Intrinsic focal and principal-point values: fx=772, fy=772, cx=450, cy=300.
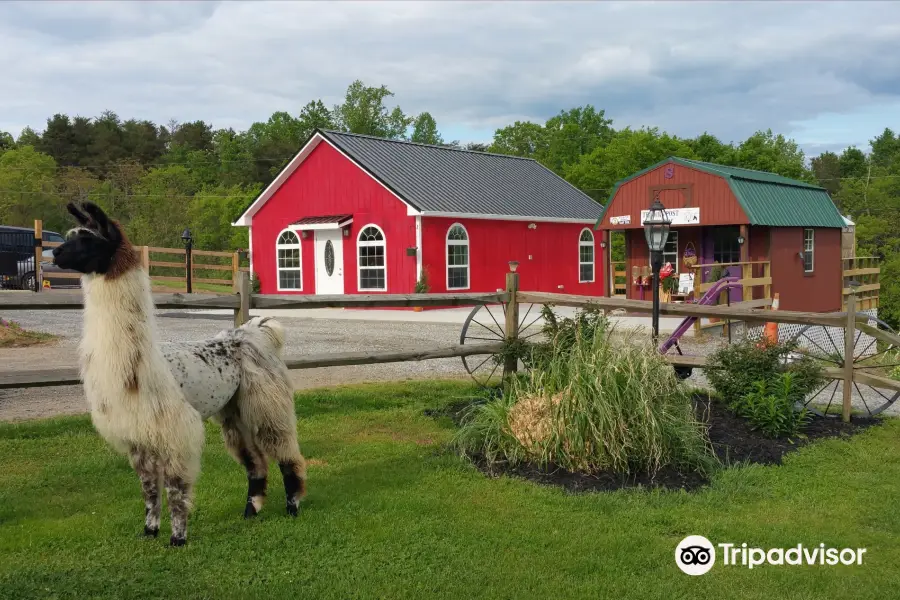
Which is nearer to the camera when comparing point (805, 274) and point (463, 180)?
point (805, 274)

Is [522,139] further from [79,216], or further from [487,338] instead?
[79,216]

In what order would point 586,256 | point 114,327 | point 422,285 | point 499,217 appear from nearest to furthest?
1. point 114,327
2. point 422,285
3. point 499,217
4. point 586,256

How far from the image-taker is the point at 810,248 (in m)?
21.7

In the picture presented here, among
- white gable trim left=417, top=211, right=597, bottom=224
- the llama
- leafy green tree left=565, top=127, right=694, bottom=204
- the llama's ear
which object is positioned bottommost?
the llama

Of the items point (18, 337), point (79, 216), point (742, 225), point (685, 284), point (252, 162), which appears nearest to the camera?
point (79, 216)

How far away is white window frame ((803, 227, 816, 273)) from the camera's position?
2142 centimetres

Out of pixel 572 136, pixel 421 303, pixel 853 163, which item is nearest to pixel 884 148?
pixel 853 163

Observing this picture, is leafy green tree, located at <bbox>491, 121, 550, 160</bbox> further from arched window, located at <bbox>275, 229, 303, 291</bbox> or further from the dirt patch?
the dirt patch

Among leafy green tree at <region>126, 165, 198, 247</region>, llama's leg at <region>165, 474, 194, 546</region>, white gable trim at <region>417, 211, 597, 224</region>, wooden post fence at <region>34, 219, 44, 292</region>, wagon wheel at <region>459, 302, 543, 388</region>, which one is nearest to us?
llama's leg at <region>165, 474, 194, 546</region>

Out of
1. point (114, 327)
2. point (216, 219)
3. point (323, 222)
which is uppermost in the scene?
point (216, 219)

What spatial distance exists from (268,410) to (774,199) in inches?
737

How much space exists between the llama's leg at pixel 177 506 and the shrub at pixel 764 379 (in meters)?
5.01

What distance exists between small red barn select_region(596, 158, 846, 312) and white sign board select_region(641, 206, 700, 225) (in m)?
0.03

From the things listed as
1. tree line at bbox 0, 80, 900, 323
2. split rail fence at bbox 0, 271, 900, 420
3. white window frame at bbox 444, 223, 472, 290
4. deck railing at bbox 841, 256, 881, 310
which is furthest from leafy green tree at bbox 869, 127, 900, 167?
split rail fence at bbox 0, 271, 900, 420
